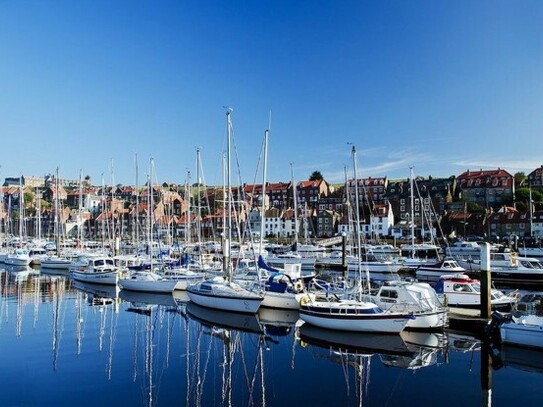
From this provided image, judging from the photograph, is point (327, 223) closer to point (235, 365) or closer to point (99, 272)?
point (99, 272)

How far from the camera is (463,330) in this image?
2314 centimetres

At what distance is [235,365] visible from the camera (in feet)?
60.8

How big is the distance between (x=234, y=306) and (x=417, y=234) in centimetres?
8283

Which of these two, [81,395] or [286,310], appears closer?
[81,395]

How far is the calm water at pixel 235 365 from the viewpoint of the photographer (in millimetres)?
14984

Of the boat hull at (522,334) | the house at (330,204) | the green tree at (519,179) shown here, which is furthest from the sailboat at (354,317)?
the green tree at (519,179)

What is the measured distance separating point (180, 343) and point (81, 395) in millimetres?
6991

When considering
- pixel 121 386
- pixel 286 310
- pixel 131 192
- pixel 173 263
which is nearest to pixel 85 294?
pixel 173 263

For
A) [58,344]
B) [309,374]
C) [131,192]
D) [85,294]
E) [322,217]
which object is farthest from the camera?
[131,192]

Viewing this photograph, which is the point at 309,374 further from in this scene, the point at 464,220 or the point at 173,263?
the point at 464,220

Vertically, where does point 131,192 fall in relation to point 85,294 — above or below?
above

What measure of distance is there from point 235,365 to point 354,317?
6.56 metres

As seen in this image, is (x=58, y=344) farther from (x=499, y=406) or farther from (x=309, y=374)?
(x=499, y=406)

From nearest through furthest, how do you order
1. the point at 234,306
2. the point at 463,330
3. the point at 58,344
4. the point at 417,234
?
1. the point at 58,344
2. the point at 463,330
3. the point at 234,306
4. the point at 417,234
